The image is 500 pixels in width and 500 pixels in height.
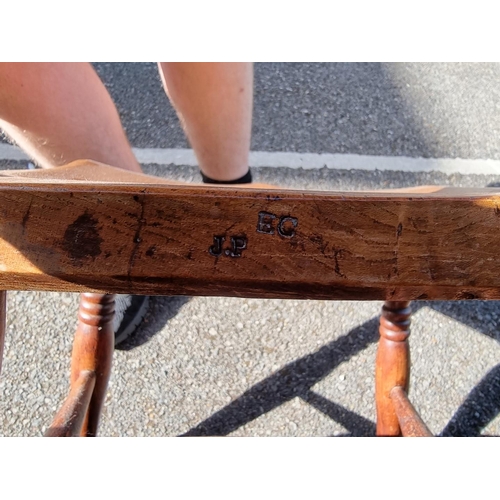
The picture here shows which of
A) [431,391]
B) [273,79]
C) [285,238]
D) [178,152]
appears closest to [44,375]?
[178,152]

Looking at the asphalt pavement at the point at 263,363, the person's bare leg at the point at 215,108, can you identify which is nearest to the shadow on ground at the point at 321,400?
the asphalt pavement at the point at 263,363

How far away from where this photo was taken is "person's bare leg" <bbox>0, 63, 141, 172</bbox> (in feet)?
2.45

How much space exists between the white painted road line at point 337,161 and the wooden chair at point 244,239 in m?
1.17

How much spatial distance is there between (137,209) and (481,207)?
23 cm

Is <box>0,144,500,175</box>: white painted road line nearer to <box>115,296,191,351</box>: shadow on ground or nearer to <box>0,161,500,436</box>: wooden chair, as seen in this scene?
<box>115,296,191,351</box>: shadow on ground

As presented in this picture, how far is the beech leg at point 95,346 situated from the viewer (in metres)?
0.88

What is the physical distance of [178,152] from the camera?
155 cm

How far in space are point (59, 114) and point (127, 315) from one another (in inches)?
20.9

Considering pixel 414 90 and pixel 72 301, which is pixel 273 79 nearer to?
pixel 414 90

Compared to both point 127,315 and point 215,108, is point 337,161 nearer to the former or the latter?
point 215,108

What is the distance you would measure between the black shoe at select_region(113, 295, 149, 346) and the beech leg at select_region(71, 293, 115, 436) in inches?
9.2

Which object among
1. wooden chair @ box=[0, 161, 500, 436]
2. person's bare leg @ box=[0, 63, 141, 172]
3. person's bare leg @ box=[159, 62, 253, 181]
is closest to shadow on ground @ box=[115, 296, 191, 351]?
person's bare leg @ box=[159, 62, 253, 181]

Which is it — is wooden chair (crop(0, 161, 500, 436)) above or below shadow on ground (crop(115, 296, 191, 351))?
above

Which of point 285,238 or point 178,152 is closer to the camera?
point 285,238
